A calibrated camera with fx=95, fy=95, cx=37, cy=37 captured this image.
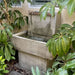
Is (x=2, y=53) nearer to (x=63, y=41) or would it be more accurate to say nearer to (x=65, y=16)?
(x=63, y=41)

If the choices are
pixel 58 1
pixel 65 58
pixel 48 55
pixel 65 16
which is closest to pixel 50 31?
pixel 65 16

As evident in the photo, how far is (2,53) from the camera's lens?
158cm

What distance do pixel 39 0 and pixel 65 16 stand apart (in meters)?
0.64

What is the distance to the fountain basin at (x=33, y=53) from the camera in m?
1.40

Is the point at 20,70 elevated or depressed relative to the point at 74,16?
depressed

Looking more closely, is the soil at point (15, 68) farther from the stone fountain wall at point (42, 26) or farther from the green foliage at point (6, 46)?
the stone fountain wall at point (42, 26)

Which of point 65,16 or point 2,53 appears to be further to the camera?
point 65,16

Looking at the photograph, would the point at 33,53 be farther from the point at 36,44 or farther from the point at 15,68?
the point at 15,68

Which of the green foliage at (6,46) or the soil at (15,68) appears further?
the soil at (15,68)

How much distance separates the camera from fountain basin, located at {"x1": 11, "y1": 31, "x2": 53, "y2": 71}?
140 cm

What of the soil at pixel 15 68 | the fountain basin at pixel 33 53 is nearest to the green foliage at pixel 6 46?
the fountain basin at pixel 33 53

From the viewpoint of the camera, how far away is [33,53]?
150 cm

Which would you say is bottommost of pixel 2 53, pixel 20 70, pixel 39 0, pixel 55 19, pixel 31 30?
pixel 20 70

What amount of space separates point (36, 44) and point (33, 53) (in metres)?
0.17
